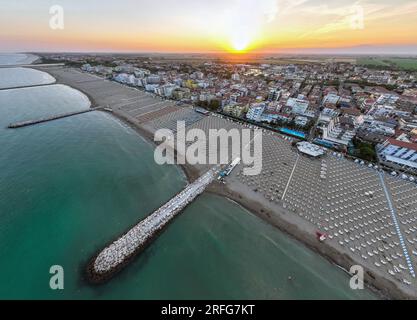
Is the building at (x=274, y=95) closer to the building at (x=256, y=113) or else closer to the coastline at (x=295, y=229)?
the building at (x=256, y=113)

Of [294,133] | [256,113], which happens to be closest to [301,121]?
[294,133]

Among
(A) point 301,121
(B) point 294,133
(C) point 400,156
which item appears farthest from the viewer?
(A) point 301,121

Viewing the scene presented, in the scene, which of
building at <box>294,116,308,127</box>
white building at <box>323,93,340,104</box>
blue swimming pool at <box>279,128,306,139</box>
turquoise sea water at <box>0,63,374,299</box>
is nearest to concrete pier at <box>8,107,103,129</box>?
turquoise sea water at <box>0,63,374,299</box>

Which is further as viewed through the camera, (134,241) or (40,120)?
(40,120)

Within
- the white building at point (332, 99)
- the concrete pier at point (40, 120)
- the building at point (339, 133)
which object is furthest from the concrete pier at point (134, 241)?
the white building at point (332, 99)

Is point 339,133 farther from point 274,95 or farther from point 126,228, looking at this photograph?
point 126,228

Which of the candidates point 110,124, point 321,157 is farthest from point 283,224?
point 110,124
